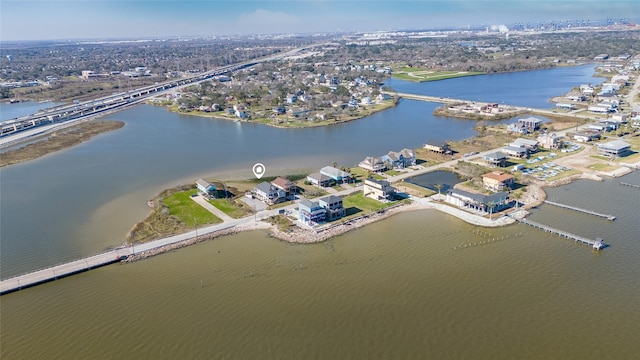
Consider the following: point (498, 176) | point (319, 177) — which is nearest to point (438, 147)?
point (498, 176)

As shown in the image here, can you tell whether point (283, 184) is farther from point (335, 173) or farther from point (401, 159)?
point (401, 159)

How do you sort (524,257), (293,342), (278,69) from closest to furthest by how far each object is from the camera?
1. (293,342)
2. (524,257)
3. (278,69)

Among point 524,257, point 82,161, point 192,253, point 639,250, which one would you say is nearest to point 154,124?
point 82,161

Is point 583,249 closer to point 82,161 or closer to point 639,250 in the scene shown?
point 639,250

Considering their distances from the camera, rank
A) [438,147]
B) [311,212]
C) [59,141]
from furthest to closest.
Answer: [59,141], [438,147], [311,212]

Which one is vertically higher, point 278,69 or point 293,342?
point 278,69

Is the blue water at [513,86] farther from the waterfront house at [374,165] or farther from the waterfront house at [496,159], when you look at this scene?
the waterfront house at [374,165]

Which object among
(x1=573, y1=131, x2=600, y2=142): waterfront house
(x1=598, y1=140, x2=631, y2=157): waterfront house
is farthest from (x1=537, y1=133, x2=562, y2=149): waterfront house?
(x1=598, y1=140, x2=631, y2=157): waterfront house

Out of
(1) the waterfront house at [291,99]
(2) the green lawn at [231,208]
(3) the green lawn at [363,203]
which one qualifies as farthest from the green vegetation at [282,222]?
(1) the waterfront house at [291,99]
